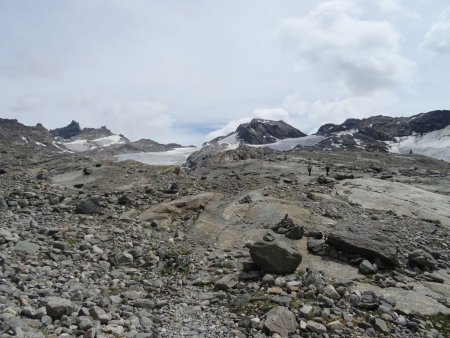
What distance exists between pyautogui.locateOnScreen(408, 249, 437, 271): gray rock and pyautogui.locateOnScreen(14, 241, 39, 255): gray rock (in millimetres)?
14417

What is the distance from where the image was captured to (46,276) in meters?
12.8

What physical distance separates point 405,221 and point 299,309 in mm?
14343

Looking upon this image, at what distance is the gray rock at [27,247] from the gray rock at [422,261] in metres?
14.4

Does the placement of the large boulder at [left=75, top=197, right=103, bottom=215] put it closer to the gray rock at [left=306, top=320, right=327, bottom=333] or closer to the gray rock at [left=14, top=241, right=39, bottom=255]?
the gray rock at [left=14, top=241, right=39, bottom=255]

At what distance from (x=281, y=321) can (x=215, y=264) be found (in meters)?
5.34

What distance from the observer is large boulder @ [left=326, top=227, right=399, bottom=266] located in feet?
51.7

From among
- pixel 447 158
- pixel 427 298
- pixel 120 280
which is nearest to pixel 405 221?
pixel 427 298

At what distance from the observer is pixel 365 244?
52.7 ft

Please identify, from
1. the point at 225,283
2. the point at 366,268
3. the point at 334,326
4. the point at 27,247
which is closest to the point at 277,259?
the point at 225,283

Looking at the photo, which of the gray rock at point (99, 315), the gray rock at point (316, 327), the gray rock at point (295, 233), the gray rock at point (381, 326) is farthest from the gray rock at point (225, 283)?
the gray rock at point (295, 233)

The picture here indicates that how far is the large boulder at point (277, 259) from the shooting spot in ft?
47.6

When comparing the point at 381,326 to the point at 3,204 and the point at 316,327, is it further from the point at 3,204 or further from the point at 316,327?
the point at 3,204

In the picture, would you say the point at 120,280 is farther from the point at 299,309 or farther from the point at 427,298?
the point at 427,298

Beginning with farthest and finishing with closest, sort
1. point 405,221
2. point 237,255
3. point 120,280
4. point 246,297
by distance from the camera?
point 405,221 → point 237,255 → point 120,280 → point 246,297
